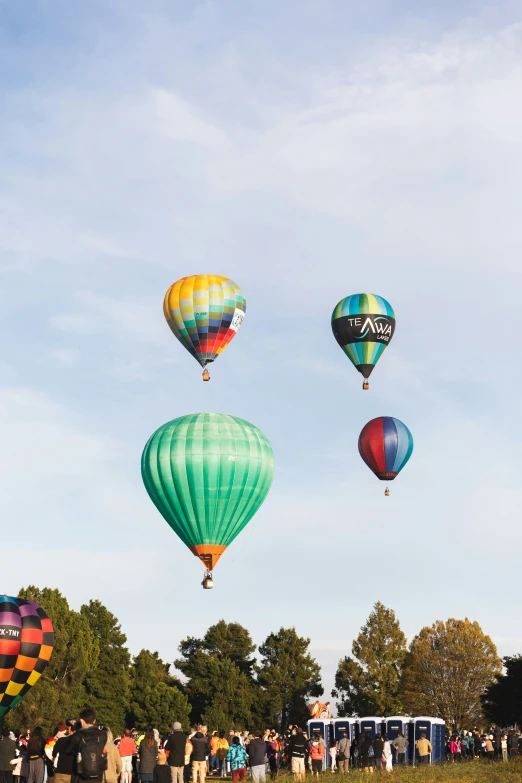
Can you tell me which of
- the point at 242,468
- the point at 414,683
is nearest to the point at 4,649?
the point at 242,468

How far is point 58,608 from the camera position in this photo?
7156cm

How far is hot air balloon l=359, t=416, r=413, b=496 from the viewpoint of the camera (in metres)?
51.4

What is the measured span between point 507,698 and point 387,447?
92.8 feet

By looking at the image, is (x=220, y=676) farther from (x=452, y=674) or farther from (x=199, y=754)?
(x=199, y=754)

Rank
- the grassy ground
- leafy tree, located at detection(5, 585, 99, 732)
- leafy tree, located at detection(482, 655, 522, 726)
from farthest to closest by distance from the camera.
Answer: leafy tree, located at detection(482, 655, 522, 726), leafy tree, located at detection(5, 585, 99, 732), the grassy ground

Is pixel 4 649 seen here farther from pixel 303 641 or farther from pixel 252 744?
pixel 303 641

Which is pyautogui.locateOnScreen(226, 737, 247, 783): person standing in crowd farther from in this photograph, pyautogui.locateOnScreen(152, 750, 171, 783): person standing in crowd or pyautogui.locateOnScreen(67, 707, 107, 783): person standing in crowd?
pyautogui.locateOnScreen(67, 707, 107, 783): person standing in crowd

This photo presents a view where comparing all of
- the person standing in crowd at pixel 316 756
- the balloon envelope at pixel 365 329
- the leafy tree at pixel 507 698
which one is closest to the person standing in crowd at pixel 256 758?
the person standing in crowd at pixel 316 756

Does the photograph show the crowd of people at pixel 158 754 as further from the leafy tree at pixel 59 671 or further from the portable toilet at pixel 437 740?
the leafy tree at pixel 59 671

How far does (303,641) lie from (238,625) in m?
7.24

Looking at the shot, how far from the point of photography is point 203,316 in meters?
45.5

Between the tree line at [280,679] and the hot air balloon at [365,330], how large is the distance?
3178cm

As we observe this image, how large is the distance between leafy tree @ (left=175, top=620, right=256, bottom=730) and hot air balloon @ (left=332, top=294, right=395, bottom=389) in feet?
150

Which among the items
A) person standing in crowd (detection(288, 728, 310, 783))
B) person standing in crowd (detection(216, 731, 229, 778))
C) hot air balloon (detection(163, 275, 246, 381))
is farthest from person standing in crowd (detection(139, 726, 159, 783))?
hot air balloon (detection(163, 275, 246, 381))
